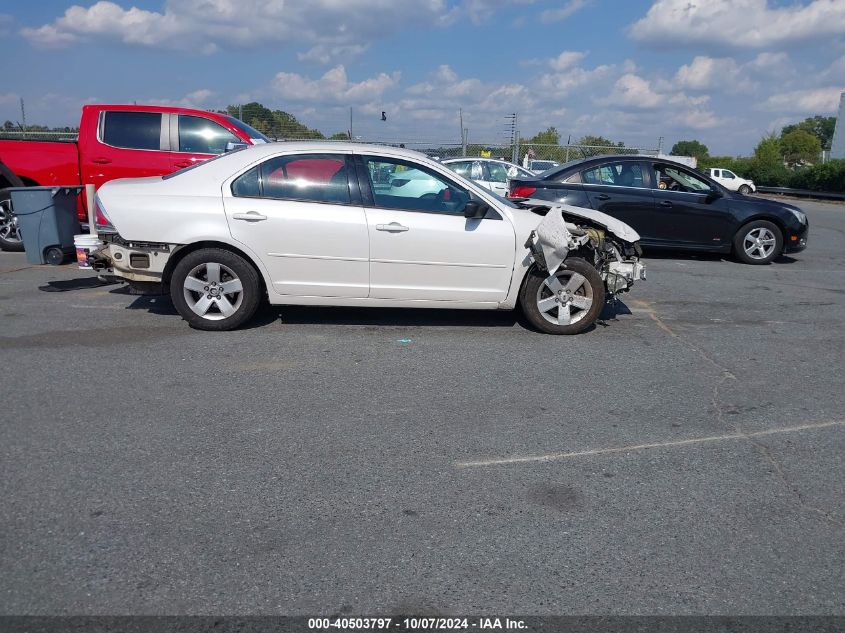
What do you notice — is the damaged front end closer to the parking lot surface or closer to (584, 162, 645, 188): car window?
the parking lot surface

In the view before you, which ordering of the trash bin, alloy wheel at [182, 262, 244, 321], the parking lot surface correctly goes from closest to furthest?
1. the parking lot surface
2. alloy wheel at [182, 262, 244, 321]
3. the trash bin

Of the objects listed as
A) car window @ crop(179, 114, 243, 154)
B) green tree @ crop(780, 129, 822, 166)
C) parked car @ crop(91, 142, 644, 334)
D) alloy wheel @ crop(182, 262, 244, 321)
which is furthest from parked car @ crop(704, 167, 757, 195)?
alloy wheel @ crop(182, 262, 244, 321)

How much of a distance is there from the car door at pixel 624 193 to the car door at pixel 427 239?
4687mm

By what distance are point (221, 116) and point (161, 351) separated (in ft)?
17.0

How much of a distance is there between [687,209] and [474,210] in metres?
5.65

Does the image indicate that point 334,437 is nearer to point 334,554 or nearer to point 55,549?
point 334,554

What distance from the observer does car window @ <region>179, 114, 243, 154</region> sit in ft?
31.1

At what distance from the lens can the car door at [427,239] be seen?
612cm

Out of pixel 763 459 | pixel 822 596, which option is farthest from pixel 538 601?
pixel 763 459

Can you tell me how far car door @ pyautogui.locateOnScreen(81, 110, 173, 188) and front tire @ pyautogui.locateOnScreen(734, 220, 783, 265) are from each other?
27.6 ft

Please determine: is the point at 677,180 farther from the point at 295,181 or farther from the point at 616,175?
the point at 295,181

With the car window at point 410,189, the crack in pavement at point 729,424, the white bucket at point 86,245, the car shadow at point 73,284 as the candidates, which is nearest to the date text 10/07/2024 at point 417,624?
the crack in pavement at point 729,424

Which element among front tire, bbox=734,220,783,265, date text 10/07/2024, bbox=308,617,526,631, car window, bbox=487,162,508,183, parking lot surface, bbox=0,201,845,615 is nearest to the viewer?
date text 10/07/2024, bbox=308,617,526,631

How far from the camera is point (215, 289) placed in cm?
617
